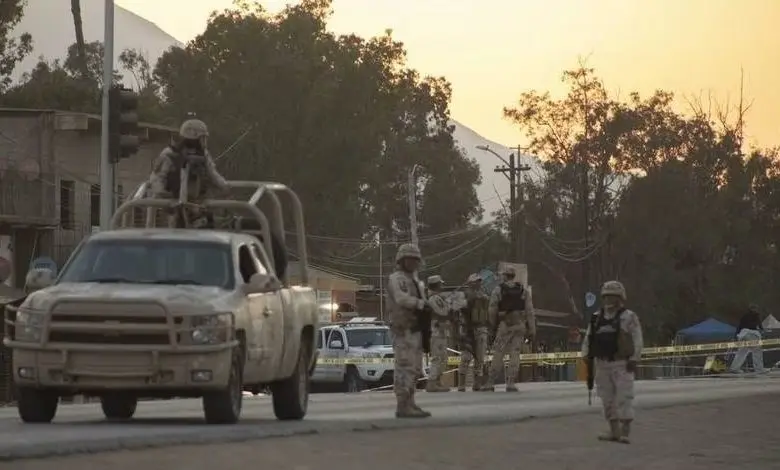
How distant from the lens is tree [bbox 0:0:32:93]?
207 feet

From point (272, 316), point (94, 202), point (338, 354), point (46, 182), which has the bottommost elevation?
point (272, 316)

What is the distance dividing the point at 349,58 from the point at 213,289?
201ft

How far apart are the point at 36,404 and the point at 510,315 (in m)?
13.1

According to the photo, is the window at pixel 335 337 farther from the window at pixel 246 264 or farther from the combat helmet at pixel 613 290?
Answer: the combat helmet at pixel 613 290

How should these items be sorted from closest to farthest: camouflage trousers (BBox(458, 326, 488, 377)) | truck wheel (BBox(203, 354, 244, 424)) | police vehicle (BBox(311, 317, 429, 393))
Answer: truck wheel (BBox(203, 354, 244, 424))
camouflage trousers (BBox(458, 326, 488, 377))
police vehicle (BBox(311, 317, 429, 393))

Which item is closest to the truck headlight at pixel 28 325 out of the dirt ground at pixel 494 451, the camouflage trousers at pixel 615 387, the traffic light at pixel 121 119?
the dirt ground at pixel 494 451

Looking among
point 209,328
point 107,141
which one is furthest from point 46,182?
point 209,328

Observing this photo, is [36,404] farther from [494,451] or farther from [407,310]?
[494,451]

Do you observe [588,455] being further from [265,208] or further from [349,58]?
[349,58]

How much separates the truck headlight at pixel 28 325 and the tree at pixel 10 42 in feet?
160

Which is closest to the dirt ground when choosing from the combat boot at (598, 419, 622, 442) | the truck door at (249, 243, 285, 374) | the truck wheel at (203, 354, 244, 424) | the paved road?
the combat boot at (598, 419, 622, 442)

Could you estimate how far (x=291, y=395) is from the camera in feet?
57.2

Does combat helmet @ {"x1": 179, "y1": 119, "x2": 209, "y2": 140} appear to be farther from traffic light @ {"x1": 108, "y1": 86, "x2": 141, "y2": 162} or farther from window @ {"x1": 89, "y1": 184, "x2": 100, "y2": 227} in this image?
window @ {"x1": 89, "y1": 184, "x2": 100, "y2": 227}

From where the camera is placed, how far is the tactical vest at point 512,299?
27766 millimetres
